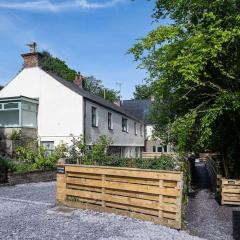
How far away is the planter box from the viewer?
17.1 m

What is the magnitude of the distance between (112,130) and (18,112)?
9.41 meters

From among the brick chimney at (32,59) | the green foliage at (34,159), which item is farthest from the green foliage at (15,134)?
the brick chimney at (32,59)

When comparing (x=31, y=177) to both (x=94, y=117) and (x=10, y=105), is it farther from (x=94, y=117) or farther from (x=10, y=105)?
(x=94, y=117)

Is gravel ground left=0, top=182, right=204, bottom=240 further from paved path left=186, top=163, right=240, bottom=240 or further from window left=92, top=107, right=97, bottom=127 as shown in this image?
window left=92, top=107, right=97, bottom=127

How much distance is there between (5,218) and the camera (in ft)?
31.2

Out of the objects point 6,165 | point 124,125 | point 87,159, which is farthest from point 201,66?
point 124,125

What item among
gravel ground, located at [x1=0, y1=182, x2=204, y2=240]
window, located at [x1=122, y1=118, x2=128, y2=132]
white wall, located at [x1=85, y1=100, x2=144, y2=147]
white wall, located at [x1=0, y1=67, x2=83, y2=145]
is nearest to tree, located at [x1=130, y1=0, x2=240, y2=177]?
gravel ground, located at [x1=0, y1=182, x2=204, y2=240]

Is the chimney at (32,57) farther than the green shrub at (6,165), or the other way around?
the chimney at (32,57)

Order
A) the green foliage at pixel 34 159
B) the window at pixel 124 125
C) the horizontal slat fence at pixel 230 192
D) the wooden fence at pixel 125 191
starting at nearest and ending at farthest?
the wooden fence at pixel 125 191 → the horizontal slat fence at pixel 230 192 → the green foliage at pixel 34 159 → the window at pixel 124 125

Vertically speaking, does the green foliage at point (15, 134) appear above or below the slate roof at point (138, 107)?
below

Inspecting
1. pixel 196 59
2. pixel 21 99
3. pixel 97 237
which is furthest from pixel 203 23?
pixel 21 99

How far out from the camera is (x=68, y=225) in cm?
891

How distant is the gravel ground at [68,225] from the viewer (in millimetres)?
8055

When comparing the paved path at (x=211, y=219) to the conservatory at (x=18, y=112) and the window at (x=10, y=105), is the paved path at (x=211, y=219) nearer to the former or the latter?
the conservatory at (x=18, y=112)
